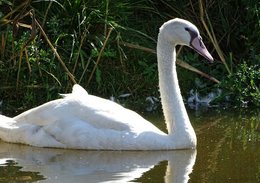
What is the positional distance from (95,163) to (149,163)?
517mm

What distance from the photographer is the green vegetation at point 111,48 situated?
462 inches

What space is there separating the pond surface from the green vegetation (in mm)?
2135

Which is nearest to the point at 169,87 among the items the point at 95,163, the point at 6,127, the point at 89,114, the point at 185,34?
the point at 185,34

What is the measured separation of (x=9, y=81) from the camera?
464 inches

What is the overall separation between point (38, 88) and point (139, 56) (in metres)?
1.77

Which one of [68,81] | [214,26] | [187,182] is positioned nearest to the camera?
[187,182]

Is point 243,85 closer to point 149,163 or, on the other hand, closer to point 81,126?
point 81,126

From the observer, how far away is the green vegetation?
11.7m

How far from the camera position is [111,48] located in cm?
1262

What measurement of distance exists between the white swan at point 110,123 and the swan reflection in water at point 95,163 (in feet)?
0.31

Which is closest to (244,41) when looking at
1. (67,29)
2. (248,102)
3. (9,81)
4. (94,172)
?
(248,102)

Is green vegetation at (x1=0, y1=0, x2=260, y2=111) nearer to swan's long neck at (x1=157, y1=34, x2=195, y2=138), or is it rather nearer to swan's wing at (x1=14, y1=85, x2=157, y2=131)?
swan's wing at (x1=14, y1=85, x2=157, y2=131)

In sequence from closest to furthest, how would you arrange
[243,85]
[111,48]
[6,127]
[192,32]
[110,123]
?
[110,123]
[192,32]
[6,127]
[243,85]
[111,48]

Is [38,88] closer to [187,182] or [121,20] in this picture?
[121,20]
